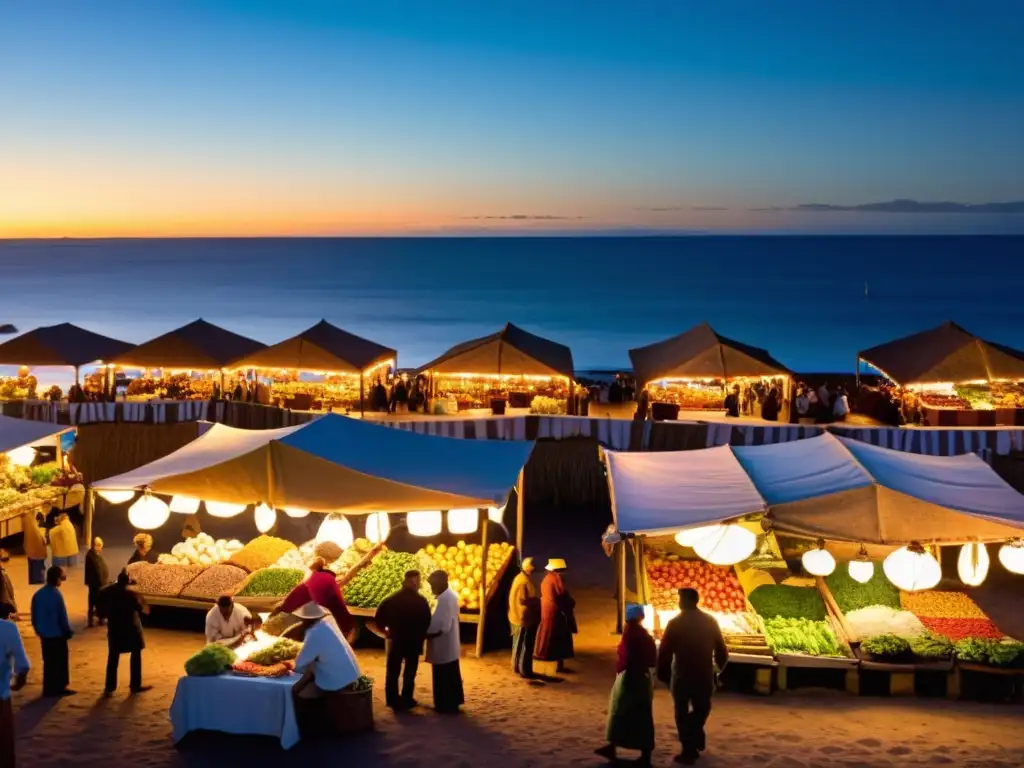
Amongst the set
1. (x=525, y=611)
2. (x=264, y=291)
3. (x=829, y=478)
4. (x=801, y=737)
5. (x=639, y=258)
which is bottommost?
(x=801, y=737)

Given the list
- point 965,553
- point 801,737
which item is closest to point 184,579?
point 801,737

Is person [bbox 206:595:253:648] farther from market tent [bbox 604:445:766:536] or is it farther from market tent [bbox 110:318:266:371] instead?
market tent [bbox 110:318:266:371]

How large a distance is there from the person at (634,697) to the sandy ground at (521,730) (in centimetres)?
28

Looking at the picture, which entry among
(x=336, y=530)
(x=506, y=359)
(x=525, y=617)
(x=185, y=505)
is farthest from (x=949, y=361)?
(x=185, y=505)

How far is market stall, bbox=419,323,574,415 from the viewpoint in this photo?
19516 millimetres

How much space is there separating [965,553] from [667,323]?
66.9 m

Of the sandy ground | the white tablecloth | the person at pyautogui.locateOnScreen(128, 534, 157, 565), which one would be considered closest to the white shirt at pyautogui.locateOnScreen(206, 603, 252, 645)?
the white tablecloth

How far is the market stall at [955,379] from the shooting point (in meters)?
18.2

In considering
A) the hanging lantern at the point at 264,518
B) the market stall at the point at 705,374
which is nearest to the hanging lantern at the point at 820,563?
the hanging lantern at the point at 264,518

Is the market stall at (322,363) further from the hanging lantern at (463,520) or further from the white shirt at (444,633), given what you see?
the white shirt at (444,633)

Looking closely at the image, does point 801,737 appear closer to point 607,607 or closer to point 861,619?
point 861,619

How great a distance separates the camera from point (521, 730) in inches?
316

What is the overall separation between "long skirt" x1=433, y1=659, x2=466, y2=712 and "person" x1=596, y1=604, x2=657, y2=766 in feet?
4.99

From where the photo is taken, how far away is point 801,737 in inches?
311
